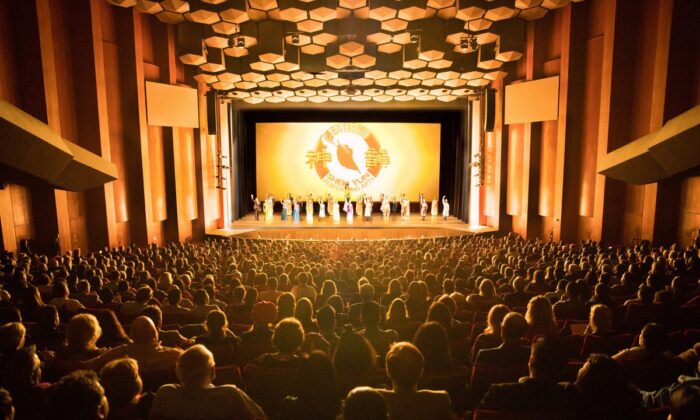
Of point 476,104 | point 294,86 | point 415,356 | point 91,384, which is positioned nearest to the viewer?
point 91,384

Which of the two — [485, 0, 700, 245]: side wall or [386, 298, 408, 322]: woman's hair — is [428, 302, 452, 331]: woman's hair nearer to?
[386, 298, 408, 322]: woman's hair

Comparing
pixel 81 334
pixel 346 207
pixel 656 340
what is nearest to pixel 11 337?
pixel 81 334

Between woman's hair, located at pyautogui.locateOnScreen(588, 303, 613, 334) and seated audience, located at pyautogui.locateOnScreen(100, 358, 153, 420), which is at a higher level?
seated audience, located at pyautogui.locateOnScreen(100, 358, 153, 420)

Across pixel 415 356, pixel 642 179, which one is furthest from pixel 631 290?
pixel 642 179

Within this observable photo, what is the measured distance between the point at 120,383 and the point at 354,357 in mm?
1245

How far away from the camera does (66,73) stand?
33.4 ft

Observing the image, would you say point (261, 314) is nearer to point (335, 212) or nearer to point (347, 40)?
point (347, 40)

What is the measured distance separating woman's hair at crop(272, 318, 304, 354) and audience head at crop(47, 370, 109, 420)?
108 centimetres

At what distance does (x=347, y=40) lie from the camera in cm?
1187

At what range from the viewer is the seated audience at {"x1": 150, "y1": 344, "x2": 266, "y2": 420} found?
184cm

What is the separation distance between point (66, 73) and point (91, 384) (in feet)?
37.4

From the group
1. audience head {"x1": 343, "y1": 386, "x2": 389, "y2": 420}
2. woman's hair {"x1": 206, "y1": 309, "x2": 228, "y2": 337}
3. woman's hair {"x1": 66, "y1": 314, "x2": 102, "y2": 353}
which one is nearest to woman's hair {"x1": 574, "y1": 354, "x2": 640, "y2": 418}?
audience head {"x1": 343, "y1": 386, "x2": 389, "y2": 420}

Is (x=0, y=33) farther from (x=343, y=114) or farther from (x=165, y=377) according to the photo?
(x=343, y=114)

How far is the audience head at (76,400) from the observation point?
4.94 feet
